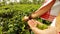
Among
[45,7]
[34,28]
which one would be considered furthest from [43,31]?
[45,7]

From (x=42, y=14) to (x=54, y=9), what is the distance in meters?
0.19

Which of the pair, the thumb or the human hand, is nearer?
the human hand

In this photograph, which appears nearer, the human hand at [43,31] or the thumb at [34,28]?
the human hand at [43,31]

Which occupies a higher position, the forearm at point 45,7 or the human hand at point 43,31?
the forearm at point 45,7

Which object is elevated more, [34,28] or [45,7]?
[45,7]

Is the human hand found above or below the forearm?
below

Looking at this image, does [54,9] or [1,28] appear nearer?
[54,9]

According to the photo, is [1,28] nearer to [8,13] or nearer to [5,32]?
[5,32]

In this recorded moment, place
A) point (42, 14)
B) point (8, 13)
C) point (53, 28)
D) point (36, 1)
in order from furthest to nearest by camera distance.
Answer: point (36, 1) → point (8, 13) → point (42, 14) → point (53, 28)

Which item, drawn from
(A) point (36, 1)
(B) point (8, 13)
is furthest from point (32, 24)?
(A) point (36, 1)

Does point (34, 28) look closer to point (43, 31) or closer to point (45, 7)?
point (43, 31)

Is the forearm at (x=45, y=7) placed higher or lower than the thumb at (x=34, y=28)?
higher

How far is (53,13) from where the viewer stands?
2.25m

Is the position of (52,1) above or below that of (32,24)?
above
